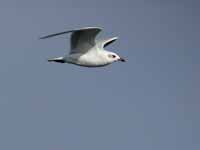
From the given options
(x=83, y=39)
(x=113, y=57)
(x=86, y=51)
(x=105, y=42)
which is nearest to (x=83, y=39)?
(x=83, y=39)

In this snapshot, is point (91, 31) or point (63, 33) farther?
point (91, 31)

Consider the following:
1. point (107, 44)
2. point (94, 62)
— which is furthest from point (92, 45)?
point (107, 44)

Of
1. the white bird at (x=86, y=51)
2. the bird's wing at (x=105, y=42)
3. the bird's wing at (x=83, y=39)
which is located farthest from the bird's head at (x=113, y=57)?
the bird's wing at (x=83, y=39)

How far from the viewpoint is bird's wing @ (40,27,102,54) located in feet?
141

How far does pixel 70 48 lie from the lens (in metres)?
43.9

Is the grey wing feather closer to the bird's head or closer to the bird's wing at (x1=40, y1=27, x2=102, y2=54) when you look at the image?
the bird's wing at (x1=40, y1=27, x2=102, y2=54)

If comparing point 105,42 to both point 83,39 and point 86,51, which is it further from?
point 83,39

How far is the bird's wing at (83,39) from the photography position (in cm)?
4303

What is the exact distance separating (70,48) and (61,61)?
0.66 meters

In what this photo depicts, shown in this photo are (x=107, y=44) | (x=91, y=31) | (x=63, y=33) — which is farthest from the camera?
(x=107, y=44)

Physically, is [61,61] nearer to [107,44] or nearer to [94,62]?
[94,62]

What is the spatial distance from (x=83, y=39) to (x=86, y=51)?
2.53ft

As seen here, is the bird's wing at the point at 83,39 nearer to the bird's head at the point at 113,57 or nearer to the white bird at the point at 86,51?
the white bird at the point at 86,51

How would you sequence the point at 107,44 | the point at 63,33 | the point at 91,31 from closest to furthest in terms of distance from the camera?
1. the point at 63,33
2. the point at 91,31
3. the point at 107,44
